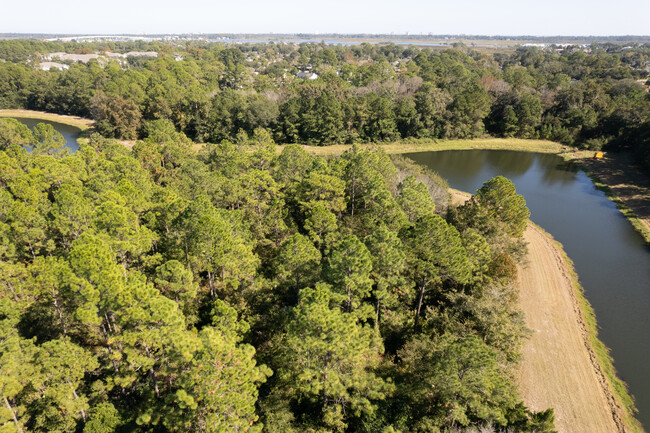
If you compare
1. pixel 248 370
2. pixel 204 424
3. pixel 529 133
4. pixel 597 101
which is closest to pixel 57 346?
pixel 204 424

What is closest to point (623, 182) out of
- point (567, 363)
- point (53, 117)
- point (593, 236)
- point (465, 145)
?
point (593, 236)

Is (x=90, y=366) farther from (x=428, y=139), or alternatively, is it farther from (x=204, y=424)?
(x=428, y=139)

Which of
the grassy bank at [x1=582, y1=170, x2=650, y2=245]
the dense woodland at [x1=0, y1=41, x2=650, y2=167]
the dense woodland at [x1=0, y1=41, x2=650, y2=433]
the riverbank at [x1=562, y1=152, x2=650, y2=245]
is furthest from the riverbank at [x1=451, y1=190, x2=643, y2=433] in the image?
the dense woodland at [x1=0, y1=41, x2=650, y2=167]

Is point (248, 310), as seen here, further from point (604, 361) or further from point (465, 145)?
point (465, 145)

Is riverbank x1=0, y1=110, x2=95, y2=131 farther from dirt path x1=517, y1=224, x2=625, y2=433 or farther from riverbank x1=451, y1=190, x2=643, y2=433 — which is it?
riverbank x1=451, y1=190, x2=643, y2=433

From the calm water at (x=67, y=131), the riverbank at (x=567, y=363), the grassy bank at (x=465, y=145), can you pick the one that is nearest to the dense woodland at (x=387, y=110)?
the grassy bank at (x=465, y=145)

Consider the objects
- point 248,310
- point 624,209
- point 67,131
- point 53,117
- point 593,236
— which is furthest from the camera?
point 53,117

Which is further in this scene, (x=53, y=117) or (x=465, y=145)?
(x=53, y=117)
